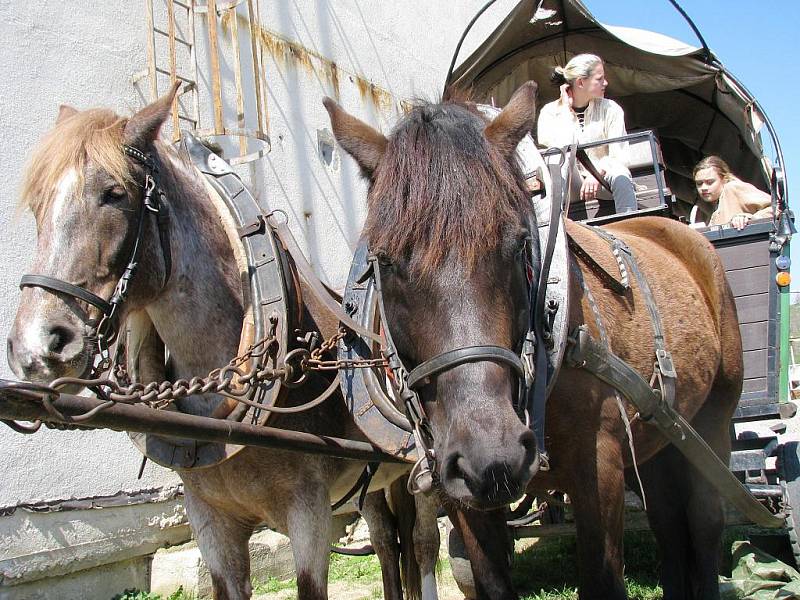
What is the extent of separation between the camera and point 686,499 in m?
3.48

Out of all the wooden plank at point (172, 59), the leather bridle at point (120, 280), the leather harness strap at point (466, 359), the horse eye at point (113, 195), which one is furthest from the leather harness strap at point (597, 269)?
the wooden plank at point (172, 59)

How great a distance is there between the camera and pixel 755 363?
3.93m

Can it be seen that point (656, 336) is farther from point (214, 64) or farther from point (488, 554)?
point (214, 64)

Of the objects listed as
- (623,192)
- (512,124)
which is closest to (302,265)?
(512,124)

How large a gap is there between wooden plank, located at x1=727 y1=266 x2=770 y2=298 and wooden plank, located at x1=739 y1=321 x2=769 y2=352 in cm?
16

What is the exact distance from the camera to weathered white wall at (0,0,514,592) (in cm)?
383

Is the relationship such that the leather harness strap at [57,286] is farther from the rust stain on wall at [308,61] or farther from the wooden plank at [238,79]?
the rust stain on wall at [308,61]

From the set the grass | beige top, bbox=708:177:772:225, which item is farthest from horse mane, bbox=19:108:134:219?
beige top, bbox=708:177:772:225

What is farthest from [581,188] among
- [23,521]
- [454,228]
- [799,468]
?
[23,521]

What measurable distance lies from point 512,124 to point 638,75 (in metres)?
3.28

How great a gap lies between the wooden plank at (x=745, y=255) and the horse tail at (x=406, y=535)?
1989mm

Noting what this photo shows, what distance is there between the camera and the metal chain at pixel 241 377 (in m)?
1.96

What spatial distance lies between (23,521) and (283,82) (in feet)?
11.2

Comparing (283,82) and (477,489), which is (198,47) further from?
(477,489)
